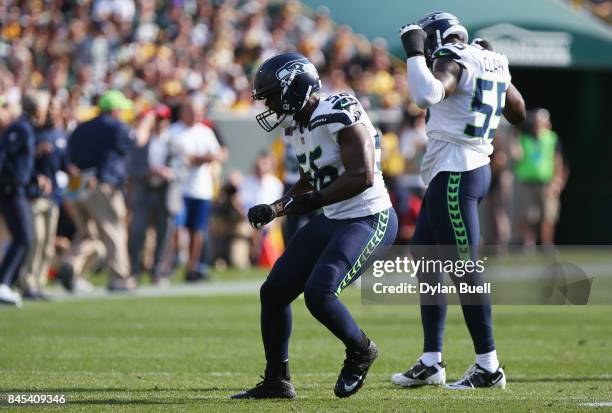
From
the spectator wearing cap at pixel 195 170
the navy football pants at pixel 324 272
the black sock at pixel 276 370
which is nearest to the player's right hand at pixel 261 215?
the navy football pants at pixel 324 272

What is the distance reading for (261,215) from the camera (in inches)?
250

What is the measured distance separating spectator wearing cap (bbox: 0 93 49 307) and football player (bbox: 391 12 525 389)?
18.8 ft

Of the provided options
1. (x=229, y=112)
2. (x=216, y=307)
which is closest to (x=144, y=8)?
(x=229, y=112)

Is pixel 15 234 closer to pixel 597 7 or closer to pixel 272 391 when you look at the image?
pixel 272 391

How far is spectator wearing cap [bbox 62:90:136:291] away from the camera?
13391mm

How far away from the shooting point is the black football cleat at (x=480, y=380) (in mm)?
7191

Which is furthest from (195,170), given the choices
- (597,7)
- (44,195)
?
(597,7)

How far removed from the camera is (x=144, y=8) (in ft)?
70.2

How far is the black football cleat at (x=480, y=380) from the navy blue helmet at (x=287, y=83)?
1.89m

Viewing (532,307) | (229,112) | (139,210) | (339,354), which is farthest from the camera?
(229,112)

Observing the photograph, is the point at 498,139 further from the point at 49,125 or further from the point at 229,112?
the point at 49,125

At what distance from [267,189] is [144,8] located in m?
5.31

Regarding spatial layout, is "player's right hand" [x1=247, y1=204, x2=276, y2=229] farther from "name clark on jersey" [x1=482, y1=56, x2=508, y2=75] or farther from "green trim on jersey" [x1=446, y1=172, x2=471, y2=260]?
"name clark on jersey" [x1=482, y1=56, x2=508, y2=75]

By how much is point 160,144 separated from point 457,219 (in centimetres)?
843
